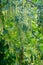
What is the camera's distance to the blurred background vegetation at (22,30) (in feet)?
12.5

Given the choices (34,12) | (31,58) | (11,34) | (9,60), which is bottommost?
(9,60)

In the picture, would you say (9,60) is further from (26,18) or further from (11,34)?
(26,18)

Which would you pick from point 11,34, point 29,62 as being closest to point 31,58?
point 29,62

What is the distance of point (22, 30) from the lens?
149 inches

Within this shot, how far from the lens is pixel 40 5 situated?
4.54 meters

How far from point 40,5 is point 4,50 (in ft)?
3.77

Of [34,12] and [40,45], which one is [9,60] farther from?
[34,12]

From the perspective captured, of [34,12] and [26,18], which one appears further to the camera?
[34,12]

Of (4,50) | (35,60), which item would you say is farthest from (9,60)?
(35,60)

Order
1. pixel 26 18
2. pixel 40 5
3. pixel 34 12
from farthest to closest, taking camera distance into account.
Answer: pixel 40 5, pixel 34 12, pixel 26 18

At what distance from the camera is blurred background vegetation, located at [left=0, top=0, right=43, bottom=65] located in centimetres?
382

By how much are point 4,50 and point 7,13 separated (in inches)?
55.2

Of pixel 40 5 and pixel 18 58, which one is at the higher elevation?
pixel 40 5

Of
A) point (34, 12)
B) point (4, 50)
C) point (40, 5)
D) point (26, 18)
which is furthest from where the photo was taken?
point (4, 50)
